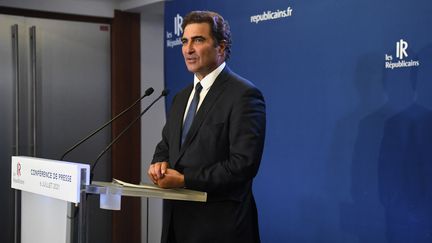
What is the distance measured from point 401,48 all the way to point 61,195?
5.28 feet

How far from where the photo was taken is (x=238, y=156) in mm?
1905

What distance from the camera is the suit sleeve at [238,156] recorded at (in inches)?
74.8

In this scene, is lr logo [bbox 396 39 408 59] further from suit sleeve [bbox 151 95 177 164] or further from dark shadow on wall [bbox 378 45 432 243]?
suit sleeve [bbox 151 95 177 164]

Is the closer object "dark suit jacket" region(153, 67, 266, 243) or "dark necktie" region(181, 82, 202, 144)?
"dark suit jacket" region(153, 67, 266, 243)

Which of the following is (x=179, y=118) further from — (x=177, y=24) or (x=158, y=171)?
(x=177, y=24)

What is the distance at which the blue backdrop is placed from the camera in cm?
261

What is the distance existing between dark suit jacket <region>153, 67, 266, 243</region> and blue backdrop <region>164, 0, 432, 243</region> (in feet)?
3.06

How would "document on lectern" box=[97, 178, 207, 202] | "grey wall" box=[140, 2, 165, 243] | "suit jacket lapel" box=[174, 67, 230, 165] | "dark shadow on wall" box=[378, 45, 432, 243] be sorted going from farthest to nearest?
"grey wall" box=[140, 2, 165, 243] → "dark shadow on wall" box=[378, 45, 432, 243] → "suit jacket lapel" box=[174, 67, 230, 165] → "document on lectern" box=[97, 178, 207, 202]

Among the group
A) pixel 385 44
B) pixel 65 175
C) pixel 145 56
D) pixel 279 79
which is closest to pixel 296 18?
pixel 279 79

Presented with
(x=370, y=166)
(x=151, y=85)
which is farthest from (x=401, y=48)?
(x=151, y=85)

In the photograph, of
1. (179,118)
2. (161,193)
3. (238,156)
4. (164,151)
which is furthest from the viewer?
(164,151)

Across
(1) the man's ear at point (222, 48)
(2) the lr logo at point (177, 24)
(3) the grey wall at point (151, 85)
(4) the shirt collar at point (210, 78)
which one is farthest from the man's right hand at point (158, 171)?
(3) the grey wall at point (151, 85)

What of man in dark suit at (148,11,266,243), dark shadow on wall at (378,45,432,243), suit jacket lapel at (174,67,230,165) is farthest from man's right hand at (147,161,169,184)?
dark shadow on wall at (378,45,432,243)

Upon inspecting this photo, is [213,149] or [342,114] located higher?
[342,114]
